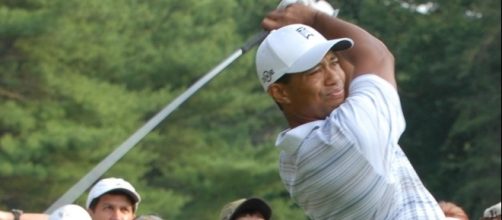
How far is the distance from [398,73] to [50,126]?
11.3 m

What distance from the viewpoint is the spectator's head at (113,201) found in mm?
7449

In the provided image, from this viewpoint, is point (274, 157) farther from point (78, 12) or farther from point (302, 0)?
point (302, 0)

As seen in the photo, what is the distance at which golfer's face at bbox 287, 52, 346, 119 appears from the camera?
3.82 meters

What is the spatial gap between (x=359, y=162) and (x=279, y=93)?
11.4 inches

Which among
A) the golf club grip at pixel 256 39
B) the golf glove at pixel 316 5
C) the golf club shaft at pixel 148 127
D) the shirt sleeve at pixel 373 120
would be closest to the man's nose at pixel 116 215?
the golf club shaft at pixel 148 127

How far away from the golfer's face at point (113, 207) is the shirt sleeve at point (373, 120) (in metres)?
3.79

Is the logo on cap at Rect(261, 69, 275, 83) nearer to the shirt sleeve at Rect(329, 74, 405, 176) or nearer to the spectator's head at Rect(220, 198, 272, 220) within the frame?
the shirt sleeve at Rect(329, 74, 405, 176)

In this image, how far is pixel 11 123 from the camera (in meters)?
23.1

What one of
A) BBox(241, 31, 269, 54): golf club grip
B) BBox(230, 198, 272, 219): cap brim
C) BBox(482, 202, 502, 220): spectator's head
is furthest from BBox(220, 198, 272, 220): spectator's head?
BBox(241, 31, 269, 54): golf club grip

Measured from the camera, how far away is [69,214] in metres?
6.77

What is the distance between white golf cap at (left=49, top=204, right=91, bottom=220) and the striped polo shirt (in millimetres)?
2960

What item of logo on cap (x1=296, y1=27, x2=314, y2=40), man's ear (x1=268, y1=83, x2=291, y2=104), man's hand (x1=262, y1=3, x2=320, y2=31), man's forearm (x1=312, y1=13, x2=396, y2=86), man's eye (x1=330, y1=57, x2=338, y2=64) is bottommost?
man's forearm (x1=312, y1=13, x2=396, y2=86)

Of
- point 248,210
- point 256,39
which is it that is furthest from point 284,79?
point 248,210

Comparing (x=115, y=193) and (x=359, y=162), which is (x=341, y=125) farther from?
(x=115, y=193)
